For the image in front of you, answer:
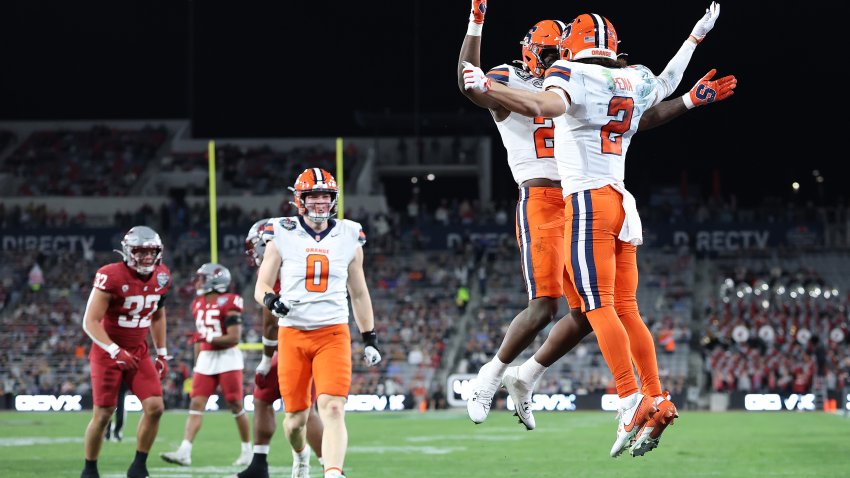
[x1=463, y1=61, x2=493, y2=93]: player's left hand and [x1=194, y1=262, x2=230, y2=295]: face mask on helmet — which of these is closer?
[x1=463, y1=61, x2=493, y2=93]: player's left hand

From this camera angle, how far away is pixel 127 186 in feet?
127

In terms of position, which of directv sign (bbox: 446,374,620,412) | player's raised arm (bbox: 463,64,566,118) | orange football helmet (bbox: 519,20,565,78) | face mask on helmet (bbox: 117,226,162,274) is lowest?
directv sign (bbox: 446,374,620,412)

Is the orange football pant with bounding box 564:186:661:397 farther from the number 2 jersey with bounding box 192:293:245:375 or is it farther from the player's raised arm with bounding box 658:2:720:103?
the number 2 jersey with bounding box 192:293:245:375

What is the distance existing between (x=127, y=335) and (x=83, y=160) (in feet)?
101

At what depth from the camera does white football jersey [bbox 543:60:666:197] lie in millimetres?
6988

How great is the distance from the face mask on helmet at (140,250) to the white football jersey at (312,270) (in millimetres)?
1912

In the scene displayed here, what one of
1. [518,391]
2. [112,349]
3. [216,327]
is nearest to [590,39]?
[518,391]

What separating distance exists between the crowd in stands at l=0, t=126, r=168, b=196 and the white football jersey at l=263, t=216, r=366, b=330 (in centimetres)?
3046

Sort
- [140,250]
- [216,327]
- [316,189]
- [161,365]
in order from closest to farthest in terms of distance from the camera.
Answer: [316,189] < [140,250] < [161,365] < [216,327]

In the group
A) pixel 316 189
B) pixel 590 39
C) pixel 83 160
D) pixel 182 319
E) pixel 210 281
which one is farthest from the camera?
pixel 83 160

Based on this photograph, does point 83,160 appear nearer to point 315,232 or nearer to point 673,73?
point 315,232

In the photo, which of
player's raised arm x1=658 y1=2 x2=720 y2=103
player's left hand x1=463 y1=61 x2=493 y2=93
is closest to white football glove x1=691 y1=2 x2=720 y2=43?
player's raised arm x1=658 y1=2 x2=720 y2=103

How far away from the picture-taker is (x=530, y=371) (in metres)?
7.89

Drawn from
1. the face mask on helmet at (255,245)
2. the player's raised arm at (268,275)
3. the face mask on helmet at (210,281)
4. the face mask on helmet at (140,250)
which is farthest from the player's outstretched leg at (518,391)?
the face mask on helmet at (210,281)
